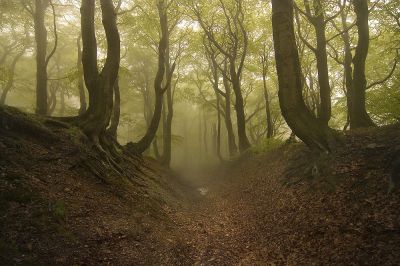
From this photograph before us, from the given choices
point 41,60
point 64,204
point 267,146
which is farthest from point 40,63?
point 64,204

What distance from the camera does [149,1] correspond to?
21.7 meters

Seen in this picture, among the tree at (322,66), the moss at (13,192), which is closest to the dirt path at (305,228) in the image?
the moss at (13,192)

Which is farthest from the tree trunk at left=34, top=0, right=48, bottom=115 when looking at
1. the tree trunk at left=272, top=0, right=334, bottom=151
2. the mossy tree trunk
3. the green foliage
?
the tree trunk at left=272, top=0, right=334, bottom=151

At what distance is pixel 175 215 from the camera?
35.9 ft

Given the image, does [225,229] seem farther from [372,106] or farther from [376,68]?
[376,68]

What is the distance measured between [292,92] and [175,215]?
5629 millimetres

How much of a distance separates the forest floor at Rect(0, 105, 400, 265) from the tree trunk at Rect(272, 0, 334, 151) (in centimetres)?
76

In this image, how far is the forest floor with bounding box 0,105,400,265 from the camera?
5.64 meters

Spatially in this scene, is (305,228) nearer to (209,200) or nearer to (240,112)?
(209,200)

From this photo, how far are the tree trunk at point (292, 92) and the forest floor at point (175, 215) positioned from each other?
760mm

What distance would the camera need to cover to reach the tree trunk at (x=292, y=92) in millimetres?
10094

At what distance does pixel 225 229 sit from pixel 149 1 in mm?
17311

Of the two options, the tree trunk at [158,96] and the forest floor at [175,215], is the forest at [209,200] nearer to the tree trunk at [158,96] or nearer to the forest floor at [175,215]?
the forest floor at [175,215]

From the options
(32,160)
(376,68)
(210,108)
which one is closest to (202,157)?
(210,108)
